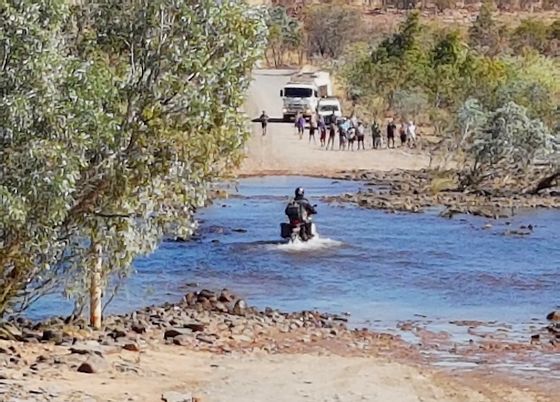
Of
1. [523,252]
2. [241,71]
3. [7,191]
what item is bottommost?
[523,252]

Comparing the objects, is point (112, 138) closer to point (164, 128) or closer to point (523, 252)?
point (164, 128)

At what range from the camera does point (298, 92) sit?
193ft

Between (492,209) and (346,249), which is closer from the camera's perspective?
(346,249)

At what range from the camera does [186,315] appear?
17.8m

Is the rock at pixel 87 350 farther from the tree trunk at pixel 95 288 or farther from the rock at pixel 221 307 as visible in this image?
the rock at pixel 221 307

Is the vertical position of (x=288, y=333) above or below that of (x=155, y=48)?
below

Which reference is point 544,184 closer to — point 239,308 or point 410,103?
point 410,103

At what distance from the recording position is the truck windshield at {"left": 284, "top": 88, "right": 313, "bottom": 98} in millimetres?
58750

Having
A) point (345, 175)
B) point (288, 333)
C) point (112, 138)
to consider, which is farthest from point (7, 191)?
point (345, 175)

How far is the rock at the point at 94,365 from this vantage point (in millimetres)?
12555

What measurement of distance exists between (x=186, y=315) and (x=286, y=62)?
7917cm

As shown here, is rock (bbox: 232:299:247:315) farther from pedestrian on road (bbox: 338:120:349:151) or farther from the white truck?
the white truck

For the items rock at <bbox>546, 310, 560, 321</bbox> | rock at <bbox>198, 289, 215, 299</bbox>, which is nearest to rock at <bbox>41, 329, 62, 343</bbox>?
rock at <bbox>198, 289, 215, 299</bbox>

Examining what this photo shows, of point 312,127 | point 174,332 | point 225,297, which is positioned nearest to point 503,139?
point 312,127
